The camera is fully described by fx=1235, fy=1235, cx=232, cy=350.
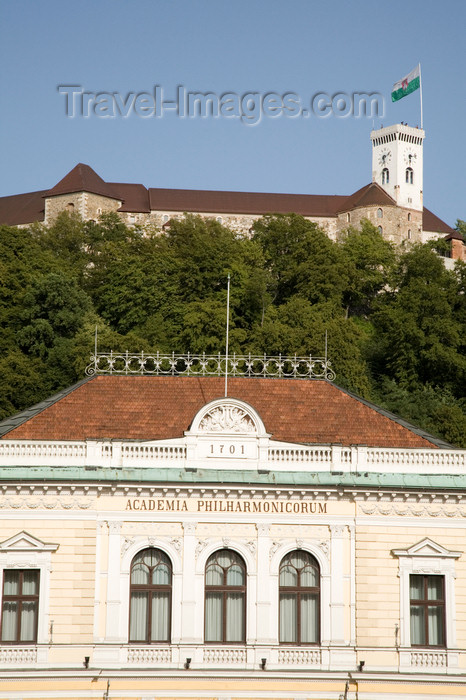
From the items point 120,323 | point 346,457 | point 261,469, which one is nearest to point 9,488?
point 261,469

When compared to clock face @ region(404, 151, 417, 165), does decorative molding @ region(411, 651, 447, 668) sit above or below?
below

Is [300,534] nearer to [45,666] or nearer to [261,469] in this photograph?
[261,469]

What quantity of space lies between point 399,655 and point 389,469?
4.78 metres

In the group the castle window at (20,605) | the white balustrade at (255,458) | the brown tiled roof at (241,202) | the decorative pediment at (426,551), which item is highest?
the brown tiled roof at (241,202)

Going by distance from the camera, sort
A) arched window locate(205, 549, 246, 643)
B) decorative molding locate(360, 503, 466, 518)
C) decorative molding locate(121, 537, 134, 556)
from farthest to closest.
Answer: decorative molding locate(360, 503, 466, 518) < arched window locate(205, 549, 246, 643) < decorative molding locate(121, 537, 134, 556)

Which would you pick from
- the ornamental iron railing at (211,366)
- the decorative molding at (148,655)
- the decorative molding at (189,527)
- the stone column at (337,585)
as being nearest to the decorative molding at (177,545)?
the decorative molding at (189,527)

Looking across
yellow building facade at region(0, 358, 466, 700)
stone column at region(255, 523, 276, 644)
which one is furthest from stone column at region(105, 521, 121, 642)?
stone column at region(255, 523, 276, 644)

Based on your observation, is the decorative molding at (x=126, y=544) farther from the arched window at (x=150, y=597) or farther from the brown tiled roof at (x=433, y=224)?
the brown tiled roof at (x=433, y=224)

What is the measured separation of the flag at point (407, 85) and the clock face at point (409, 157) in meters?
6.92

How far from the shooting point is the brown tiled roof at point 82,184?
140 metres

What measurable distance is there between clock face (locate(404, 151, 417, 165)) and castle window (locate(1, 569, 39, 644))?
13115cm

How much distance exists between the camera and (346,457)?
108ft

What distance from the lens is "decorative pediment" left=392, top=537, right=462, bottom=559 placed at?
32.0 meters

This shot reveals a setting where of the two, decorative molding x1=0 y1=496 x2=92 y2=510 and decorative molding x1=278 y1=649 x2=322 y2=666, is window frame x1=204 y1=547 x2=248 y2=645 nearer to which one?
decorative molding x1=278 y1=649 x2=322 y2=666
